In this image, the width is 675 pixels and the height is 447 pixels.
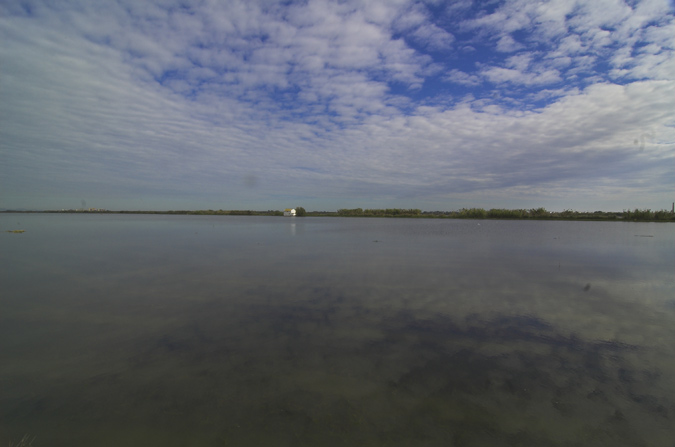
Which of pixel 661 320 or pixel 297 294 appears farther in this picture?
pixel 297 294

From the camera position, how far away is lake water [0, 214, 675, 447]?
3.04m

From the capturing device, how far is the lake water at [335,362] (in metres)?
3.04

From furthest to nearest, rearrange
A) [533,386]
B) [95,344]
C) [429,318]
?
1. [429,318]
2. [95,344]
3. [533,386]

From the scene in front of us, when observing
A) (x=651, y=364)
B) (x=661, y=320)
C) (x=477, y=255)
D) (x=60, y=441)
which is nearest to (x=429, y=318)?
(x=651, y=364)

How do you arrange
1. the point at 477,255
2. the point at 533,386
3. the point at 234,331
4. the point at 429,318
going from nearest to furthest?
the point at 533,386, the point at 234,331, the point at 429,318, the point at 477,255

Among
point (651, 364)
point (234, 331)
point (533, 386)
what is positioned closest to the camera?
point (533, 386)

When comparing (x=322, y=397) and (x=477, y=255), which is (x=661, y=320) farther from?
(x=477, y=255)

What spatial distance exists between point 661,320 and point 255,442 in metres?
7.98

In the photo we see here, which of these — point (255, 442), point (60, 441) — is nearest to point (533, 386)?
point (255, 442)

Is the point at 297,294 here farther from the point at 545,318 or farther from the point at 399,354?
the point at 545,318

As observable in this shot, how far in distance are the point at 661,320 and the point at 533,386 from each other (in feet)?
15.5

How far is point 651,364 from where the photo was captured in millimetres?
4355

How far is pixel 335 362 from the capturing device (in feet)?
14.2

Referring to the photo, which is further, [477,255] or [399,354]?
[477,255]
